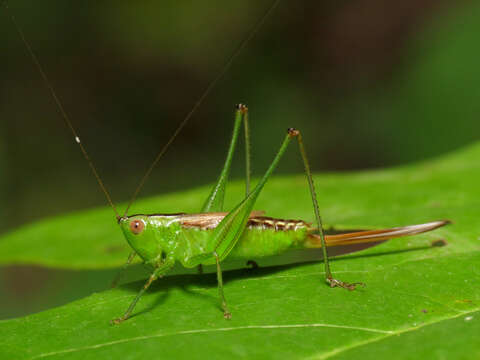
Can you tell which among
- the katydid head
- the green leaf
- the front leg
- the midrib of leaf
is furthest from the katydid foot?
the katydid head

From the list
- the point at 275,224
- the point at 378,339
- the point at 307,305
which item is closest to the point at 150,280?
the point at 275,224

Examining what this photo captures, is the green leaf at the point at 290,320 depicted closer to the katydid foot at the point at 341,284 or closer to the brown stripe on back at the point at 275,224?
the katydid foot at the point at 341,284

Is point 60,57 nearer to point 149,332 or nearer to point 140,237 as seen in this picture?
point 140,237

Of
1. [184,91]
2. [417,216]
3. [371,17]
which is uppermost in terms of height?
[371,17]

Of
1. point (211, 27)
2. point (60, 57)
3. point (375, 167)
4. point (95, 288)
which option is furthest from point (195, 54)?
point (95, 288)

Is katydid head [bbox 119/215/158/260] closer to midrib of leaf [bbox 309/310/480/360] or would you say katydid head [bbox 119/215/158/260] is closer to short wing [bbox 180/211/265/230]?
short wing [bbox 180/211/265/230]

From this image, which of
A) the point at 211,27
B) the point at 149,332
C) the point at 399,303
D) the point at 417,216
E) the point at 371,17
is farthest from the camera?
the point at 211,27
